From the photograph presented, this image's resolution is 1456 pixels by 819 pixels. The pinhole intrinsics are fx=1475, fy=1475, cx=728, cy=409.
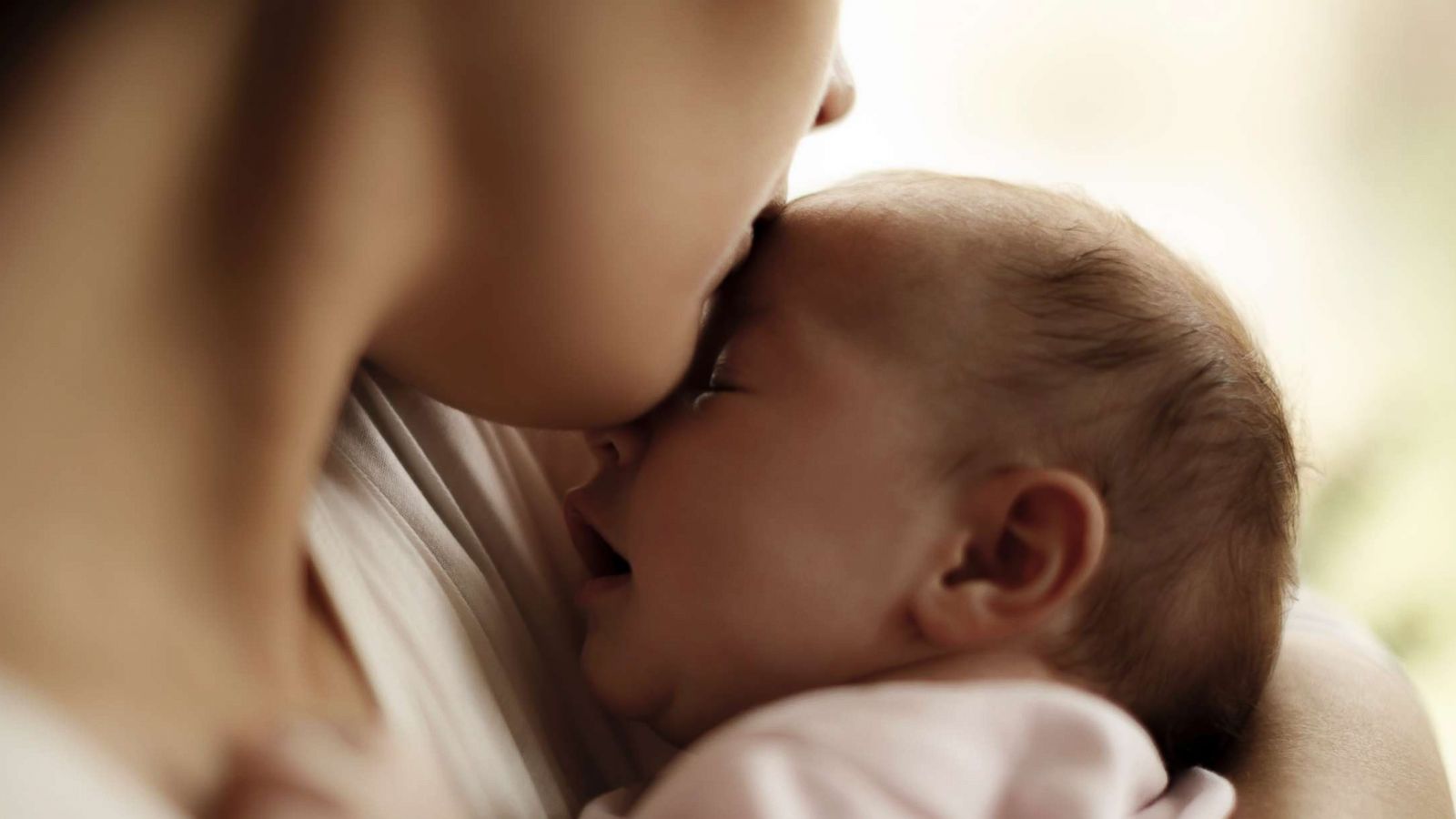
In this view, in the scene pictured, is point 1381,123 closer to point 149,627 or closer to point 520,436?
point 520,436

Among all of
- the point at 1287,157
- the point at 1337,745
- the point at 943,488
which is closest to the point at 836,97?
the point at 943,488

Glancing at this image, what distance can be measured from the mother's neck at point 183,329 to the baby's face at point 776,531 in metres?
0.28

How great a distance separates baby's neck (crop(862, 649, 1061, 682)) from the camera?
977 millimetres

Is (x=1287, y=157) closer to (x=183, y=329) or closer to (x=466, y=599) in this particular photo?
(x=466, y=599)

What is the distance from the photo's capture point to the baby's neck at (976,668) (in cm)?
98

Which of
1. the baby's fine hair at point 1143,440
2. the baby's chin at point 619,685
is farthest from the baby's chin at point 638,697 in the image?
the baby's fine hair at point 1143,440

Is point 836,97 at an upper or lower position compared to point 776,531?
upper

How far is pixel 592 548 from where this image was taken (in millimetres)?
1097

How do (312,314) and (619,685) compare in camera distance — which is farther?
(619,685)

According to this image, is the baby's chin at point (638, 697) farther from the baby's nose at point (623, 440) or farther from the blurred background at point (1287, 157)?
the blurred background at point (1287, 157)

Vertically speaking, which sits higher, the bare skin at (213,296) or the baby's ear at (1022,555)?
the bare skin at (213,296)

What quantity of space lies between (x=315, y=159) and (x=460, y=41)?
10 centimetres

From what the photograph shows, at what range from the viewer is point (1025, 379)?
100 centimetres

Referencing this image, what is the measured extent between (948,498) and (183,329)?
51 centimetres
